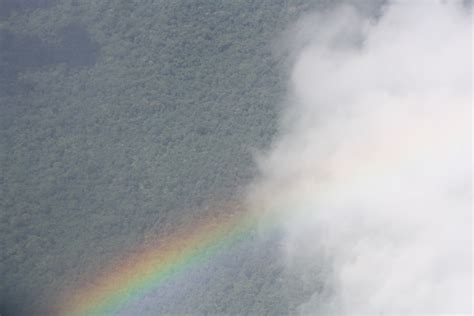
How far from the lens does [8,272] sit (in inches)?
827

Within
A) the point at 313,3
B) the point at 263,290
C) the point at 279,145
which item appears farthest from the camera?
the point at 313,3

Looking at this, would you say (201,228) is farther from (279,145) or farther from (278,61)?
(278,61)

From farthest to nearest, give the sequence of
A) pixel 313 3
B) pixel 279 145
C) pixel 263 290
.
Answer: pixel 313 3 < pixel 279 145 < pixel 263 290

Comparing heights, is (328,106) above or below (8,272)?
above

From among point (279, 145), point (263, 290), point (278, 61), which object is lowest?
point (263, 290)

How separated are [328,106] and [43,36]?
447 centimetres

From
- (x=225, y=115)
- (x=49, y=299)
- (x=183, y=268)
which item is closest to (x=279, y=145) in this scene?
(x=225, y=115)

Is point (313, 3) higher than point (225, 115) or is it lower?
Answer: higher

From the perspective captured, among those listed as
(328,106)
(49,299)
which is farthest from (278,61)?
(49,299)

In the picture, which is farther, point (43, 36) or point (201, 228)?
point (43, 36)

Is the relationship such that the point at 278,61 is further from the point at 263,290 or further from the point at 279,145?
the point at 263,290

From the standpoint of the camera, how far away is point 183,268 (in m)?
21.0

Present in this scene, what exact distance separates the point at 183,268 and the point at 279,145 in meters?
2.40

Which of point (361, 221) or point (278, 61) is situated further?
point (278, 61)
